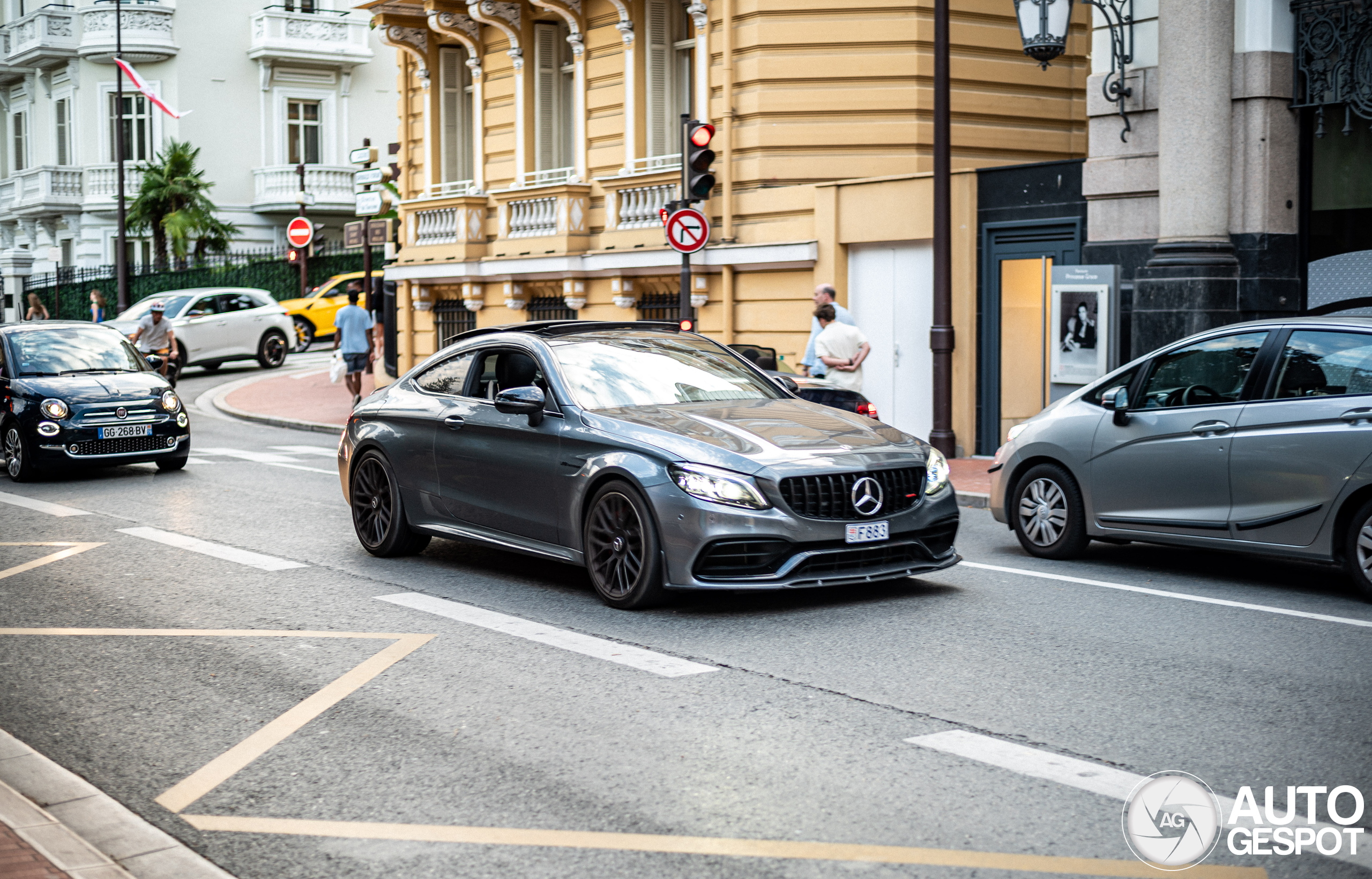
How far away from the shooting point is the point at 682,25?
22.1 metres

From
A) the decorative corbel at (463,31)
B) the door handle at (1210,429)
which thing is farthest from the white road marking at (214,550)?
the decorative corbel at (463,31)

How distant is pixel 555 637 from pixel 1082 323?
8.39 metres

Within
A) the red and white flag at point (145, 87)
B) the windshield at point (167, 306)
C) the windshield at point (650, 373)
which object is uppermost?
the red and white flag at point (145, 87)

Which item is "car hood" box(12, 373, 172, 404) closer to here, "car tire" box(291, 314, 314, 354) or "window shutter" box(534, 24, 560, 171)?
"window shutter" box(534, 24, 560, 171)

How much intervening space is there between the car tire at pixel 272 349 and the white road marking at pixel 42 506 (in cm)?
2041

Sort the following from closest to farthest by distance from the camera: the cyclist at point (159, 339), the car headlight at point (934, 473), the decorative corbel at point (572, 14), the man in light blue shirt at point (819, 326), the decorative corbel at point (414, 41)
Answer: the car headlight at point (934, 473) → the man in light blue shirt at point (819, 326) → the decorative corbel at point (572, 14) → the cyclist at point (159, 339) → the decorative corbel at point (414, 41)

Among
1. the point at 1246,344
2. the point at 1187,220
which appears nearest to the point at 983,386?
the point at 1187,220

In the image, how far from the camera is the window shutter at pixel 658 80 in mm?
22078

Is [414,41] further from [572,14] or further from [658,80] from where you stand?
[658,80]

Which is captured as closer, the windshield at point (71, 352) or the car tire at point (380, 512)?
the car tire at point (380, 512)

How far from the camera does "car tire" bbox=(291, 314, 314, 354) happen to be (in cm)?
3831

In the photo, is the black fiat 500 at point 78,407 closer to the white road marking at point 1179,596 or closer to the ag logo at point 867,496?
the white road marking at point 1179,596

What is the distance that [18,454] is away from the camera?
15625 mm

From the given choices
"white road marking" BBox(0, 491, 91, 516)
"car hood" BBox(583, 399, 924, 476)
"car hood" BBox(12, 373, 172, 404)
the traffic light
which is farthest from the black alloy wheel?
"car hood" BBox(583, 399, 924, 476)
